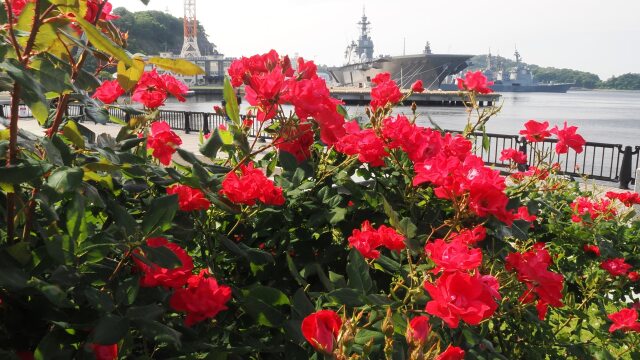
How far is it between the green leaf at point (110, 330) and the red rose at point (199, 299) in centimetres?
16

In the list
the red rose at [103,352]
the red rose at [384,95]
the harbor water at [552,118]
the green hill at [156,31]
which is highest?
the green hill at [156,31]

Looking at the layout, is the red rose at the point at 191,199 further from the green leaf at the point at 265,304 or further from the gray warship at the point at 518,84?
the gray warship at the point at 518,84

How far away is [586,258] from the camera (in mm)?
2928

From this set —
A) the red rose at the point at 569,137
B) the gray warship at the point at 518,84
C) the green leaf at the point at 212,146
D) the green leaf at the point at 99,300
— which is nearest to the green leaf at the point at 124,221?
the green leaf at the point at 99,300

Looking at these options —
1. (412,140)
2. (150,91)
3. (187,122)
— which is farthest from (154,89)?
(187,122)

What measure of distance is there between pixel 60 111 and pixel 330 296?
2.34 feet

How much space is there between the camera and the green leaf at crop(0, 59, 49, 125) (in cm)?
88

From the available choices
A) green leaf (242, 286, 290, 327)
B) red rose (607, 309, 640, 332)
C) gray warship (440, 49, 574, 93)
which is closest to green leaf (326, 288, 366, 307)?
green leaf (242, 286, 290, 327)

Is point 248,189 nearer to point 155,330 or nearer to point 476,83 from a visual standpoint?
point 155,330

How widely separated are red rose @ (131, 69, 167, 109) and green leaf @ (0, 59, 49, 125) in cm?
105

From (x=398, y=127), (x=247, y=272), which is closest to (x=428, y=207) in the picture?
(x=398, y=127)

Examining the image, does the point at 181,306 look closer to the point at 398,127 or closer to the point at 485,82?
the point at 398,127

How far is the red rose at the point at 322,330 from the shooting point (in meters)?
0.80

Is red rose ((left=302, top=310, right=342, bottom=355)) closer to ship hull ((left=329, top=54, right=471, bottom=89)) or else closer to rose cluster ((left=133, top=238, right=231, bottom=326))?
rose cluster ((left=133, top=238, right=231, bottom=326))
